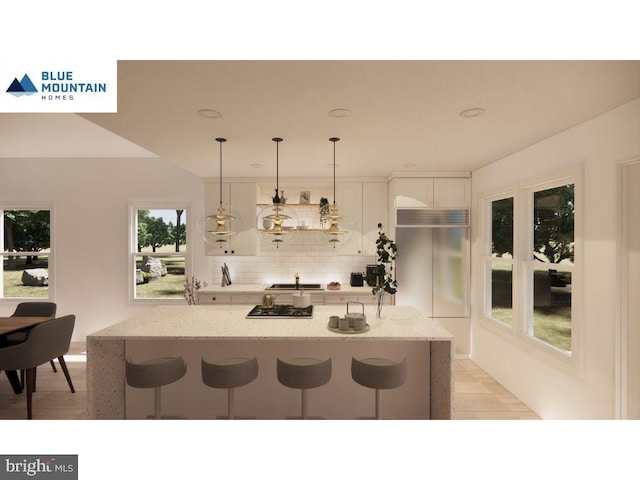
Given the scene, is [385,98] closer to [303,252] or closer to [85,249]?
[303,252]

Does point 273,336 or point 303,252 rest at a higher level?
→ point 303,252

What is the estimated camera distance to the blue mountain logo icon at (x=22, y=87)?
1268 mm

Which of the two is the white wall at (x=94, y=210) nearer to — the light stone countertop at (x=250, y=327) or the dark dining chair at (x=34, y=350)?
the dark dining chair at (x=34, y=350)

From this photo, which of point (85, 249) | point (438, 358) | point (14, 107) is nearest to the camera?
point (14, 107)

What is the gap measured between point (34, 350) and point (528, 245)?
4.73m

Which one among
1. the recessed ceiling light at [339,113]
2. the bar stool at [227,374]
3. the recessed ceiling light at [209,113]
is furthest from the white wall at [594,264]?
the recessed ceiling light at [209,113]

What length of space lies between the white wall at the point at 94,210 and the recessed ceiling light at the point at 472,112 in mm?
3914

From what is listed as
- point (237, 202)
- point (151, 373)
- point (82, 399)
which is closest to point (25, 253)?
point (82, 399)

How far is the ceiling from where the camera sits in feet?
6.03

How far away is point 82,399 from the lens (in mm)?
3340

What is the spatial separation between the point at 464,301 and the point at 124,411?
3892 millimetres
